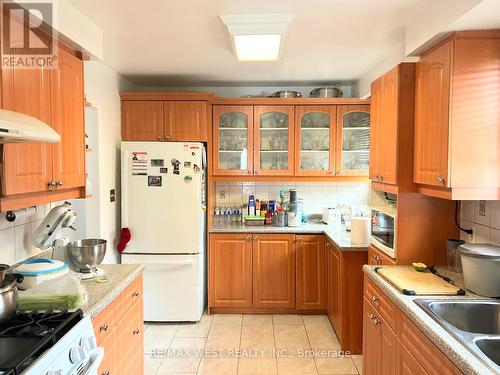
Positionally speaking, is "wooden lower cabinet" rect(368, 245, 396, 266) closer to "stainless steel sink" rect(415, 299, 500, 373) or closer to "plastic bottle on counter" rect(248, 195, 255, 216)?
"stainless steel sink" rect(415, 299, 500, 373)

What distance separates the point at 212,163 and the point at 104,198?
→ 1102mm

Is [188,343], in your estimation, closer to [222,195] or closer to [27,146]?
[222,195]

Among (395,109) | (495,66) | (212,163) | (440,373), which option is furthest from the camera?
(212,163)

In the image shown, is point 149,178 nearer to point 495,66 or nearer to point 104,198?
point 104,198

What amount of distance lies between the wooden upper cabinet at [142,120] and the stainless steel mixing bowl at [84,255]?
5.61 ft

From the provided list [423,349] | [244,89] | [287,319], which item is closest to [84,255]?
[423,349]

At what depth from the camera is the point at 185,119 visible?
137 inches

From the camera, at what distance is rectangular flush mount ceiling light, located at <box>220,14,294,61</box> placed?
83.4 inches

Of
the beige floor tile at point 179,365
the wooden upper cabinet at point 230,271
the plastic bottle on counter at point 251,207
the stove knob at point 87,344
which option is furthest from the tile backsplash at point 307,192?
the stove knob at point 87,344

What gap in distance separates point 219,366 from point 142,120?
2.39 meters

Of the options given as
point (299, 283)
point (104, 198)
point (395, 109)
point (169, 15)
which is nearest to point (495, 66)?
point (395, 109)

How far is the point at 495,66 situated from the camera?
5.74 ft

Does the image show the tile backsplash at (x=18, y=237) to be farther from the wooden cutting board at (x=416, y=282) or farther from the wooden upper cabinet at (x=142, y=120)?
the wooden cutting board at (x=416, y=282)

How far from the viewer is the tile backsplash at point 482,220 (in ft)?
6.27
